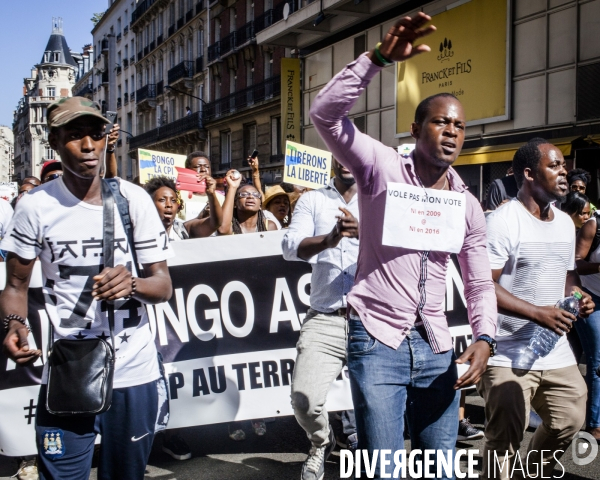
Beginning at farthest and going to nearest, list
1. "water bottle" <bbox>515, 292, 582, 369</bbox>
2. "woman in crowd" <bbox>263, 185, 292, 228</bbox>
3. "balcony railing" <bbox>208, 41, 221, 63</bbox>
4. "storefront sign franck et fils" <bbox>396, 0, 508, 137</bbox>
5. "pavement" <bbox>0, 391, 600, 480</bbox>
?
1. "balcony railing" <bbox>208, 41, 221, 63</bbox>
2. "storefront sign franck et fils" <bbox>396, 0, 508, 137</bbox>
3. "woman in crowd" <bbox>263, 185, 292, 228</bbox>
4. "pavement" <bbox>0, 391, 600, 480</bbox>
5. "water bottle" <bbox>515, 292, 582, 369</bbox>

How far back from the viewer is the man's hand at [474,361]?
265 centimetres

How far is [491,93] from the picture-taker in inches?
619

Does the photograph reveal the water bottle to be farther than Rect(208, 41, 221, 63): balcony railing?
No

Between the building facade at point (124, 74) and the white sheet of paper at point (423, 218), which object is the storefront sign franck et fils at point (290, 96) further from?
the building facade at point (124, 74)

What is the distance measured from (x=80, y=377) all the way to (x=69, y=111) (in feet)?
3.21

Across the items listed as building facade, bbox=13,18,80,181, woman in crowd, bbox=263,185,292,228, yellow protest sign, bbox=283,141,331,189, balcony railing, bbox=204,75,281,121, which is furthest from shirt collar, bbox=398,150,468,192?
building facade, bbox=13,18,80,181

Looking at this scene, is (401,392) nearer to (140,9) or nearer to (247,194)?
(247,194)

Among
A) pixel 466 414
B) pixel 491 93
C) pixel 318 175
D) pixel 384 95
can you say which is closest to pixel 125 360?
pixel 466 414

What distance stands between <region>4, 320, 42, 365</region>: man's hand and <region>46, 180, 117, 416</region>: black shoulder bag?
7cm

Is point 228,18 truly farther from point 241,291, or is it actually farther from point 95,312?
point 95,312

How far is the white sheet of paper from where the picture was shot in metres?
2.64

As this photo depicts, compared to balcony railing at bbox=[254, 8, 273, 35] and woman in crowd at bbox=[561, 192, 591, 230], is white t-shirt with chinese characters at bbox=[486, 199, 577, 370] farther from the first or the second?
balcony railing at bbox=[254, 8, 273, 35]

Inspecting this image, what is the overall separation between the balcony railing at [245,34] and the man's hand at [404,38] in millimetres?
32784

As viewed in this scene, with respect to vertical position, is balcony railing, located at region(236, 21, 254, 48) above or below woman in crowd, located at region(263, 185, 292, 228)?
above
